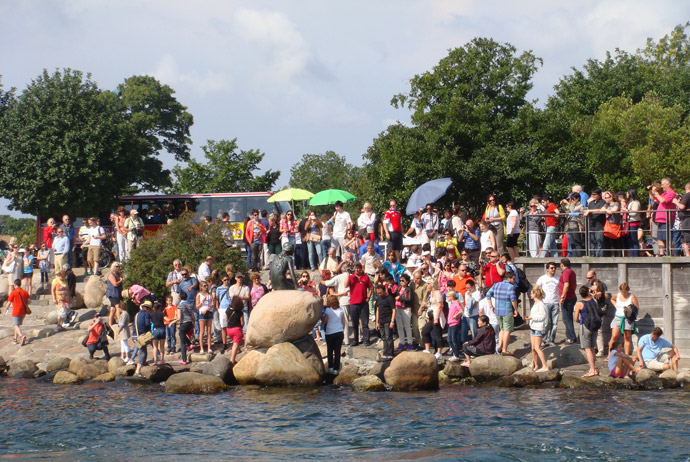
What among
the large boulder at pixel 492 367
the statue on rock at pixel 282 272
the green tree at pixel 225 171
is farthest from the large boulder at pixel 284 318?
the green tree at pixel 225 171

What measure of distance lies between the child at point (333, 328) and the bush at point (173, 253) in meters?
7.31

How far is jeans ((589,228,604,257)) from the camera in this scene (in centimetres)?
2161

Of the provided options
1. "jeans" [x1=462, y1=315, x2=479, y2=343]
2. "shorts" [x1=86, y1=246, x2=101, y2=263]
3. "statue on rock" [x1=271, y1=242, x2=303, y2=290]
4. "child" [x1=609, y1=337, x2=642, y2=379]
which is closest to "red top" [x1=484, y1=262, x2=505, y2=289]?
"jeans" [x1=462, y1=315, x2=479, y2=343]

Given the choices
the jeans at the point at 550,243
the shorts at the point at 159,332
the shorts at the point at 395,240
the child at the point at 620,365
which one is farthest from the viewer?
the shorts at the point at 395,240

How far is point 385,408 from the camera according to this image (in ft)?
57.6

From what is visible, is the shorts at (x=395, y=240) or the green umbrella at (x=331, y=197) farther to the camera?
the green umbrella at (x=331, y=197)

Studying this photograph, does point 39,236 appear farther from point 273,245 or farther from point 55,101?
point 273,245

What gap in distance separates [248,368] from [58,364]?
595 centimetres

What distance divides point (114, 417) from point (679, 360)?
513 inches

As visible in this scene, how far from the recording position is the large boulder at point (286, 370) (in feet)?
66.2

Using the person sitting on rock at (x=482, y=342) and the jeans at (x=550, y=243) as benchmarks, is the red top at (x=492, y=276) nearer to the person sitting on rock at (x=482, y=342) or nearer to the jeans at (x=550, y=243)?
the person sitting on rock at (x=482, y=342)

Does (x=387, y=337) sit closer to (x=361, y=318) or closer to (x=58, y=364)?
(x=361, y=318)

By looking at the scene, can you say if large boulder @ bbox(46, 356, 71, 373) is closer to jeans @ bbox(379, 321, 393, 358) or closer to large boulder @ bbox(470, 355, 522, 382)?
jeans @ bbox(379, 321, 393, 358)

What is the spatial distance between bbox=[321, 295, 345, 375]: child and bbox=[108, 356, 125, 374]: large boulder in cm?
577
